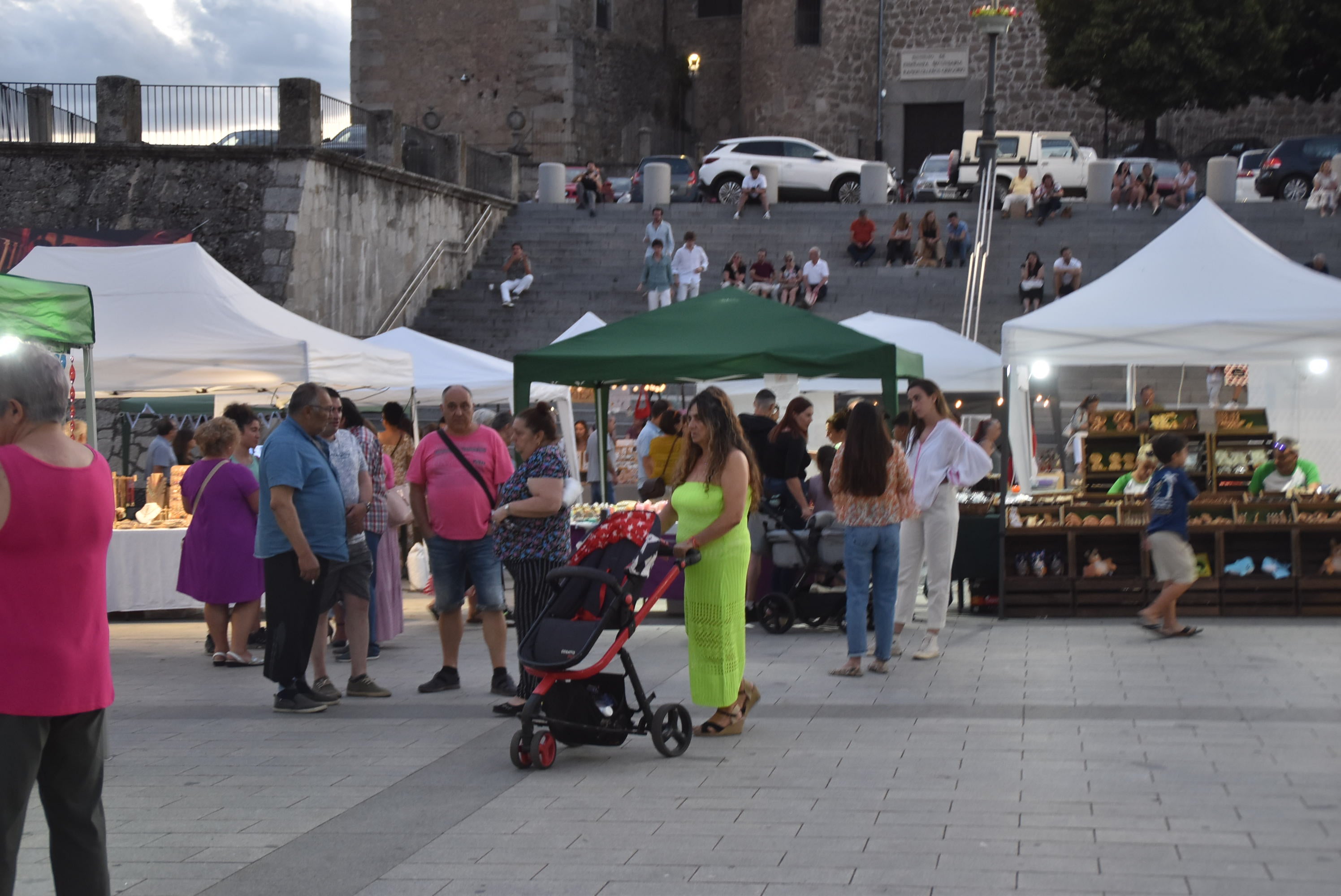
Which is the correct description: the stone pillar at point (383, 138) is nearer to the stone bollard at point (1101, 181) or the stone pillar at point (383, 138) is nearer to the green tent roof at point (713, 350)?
the stone bollard at point (1101, 181)

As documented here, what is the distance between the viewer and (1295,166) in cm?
2925

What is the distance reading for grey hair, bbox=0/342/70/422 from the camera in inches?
144

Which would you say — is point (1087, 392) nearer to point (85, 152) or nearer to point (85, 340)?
point (85, 152)

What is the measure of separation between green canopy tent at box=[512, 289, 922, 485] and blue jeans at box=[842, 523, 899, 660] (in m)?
2.26

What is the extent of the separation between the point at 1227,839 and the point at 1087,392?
58.6 feet

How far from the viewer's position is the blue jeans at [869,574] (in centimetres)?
A: 811

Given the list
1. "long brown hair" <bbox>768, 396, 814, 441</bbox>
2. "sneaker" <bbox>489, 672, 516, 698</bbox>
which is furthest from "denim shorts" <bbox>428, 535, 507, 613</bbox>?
"long brown hair" <bbox>768, 396, 814, 441</bbox>

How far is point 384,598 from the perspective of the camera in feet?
30.7

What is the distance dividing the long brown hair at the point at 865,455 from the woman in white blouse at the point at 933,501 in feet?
2.44

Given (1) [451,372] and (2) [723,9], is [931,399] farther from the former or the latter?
(2) [723,9]

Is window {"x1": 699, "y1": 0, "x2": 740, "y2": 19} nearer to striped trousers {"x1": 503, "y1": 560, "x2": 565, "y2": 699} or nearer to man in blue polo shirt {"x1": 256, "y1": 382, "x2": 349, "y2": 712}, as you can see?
man in blue polo shirt {"x1": 256, "y1": 382, "x2": 349, "y2": 712}

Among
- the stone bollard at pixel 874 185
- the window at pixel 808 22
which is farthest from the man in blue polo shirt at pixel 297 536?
the window at pixel 808 22

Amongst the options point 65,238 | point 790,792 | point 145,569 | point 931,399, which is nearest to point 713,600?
point 790,792

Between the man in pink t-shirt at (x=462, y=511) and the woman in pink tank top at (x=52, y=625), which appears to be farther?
the man in pink t-shirt at (x=462, y=511)
